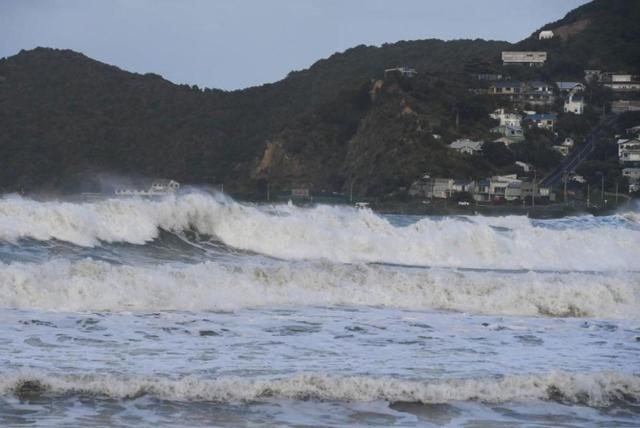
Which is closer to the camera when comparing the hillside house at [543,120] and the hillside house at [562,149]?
the hillside house at [562,149]

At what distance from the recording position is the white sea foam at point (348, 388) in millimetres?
12438

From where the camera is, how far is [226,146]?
111688 millimetres

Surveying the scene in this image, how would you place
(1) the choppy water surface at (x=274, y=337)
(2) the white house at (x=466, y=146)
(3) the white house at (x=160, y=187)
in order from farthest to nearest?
1. (3) the white house at (x=160, y=187)
2. (2) the white house at (x=466, y=146)
3. (1) the choppy water surface at (x=274, y=337)

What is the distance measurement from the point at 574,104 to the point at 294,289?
83665 millimetres

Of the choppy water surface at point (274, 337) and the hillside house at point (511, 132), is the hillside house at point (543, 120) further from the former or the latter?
the choppy water surface at point (274, 337)

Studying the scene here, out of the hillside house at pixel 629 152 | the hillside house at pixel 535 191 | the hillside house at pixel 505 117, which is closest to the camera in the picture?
the hillside house at pixel 535 191

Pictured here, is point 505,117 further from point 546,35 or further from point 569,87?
point 546,35

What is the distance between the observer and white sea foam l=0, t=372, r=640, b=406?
40.8 feet

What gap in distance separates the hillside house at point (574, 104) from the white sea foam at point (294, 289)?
7884 centimetres

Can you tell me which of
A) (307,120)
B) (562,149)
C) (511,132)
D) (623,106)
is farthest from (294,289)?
(623,106)

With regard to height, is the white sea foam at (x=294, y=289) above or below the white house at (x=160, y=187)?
below

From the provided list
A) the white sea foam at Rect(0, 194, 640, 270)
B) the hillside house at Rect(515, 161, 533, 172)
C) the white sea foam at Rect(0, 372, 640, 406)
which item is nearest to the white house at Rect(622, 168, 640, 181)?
the hillside house at Rect(515, 161, 533, 172)

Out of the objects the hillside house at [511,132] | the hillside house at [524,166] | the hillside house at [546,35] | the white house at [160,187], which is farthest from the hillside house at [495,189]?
the hillside house at [546,35]

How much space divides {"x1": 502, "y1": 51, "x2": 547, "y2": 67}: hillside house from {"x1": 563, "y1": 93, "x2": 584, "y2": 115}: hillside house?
1158 centimetres
